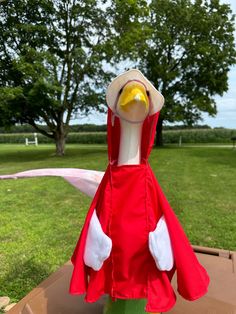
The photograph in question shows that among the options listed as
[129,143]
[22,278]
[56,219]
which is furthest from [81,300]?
[56,219]

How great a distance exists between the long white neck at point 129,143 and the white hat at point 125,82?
114mm

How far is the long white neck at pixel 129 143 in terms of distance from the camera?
194 cm

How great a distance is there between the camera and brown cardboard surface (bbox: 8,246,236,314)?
2234 millimetres

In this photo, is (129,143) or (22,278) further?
(22,278)

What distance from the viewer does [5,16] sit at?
14.2m

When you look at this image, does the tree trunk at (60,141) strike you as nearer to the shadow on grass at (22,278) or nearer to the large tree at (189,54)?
the large tree at (189,54)

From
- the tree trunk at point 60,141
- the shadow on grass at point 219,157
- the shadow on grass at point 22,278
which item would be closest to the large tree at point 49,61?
the tree trunk at point 60,141

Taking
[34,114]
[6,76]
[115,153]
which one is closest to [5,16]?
[6,76]

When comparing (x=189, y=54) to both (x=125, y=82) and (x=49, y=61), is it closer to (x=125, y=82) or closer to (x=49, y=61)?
(x=49, y=61)

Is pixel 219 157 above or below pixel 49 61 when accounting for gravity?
below

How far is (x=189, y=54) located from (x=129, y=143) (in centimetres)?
2106

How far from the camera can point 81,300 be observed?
2408 mm

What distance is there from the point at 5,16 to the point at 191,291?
1490 cm

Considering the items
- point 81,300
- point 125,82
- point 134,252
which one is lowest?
point 81,300
